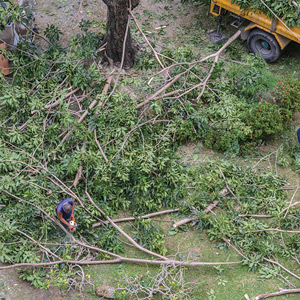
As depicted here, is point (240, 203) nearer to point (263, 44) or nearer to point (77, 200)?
point (77, 200)

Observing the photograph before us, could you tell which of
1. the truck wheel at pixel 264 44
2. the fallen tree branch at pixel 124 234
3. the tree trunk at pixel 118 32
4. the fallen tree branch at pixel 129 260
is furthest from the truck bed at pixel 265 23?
the fallen tree branch at pixel 124 234

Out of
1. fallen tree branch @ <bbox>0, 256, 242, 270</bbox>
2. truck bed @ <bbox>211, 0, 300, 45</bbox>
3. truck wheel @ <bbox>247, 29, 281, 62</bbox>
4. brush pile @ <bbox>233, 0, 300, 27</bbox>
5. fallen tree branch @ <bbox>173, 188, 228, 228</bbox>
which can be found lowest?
fallen tree branch @ <bbox>0, 256, 242, 270</bbox>

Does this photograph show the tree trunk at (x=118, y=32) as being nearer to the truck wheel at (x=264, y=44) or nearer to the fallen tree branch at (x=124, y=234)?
the truck wheel at (x=264, y=44)

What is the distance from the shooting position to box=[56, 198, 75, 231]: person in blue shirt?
22.4 feet

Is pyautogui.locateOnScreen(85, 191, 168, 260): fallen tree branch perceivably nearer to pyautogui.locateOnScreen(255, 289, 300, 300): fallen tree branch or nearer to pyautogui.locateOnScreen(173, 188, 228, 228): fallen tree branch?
pyautogui.locateOnScreen(173, 188, 228, 228): fallen tree branch

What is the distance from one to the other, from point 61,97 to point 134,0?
9.14 ft

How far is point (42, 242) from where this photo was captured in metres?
6.84

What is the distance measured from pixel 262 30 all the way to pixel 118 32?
362 cm

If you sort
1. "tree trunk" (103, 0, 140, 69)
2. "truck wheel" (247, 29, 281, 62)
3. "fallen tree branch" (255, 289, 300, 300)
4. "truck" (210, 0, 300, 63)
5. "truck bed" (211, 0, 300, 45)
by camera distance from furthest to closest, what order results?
"truck wheel" (247, 29, 281, 62)
"truck" (210, 0, 300, 63)
"truck bed" (211, 0, 300, 45)
"tree trunk" (103, 0, 140, 69)
"fallen tree branch" (255, 289, 300, 300)

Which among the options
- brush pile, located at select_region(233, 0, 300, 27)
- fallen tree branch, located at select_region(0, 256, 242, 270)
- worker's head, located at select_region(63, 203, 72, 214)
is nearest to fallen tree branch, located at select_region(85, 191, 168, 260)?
fallen tree branch, located at select_region(0, 256, 242, 270)

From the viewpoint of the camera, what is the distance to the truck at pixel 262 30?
31.4 feet

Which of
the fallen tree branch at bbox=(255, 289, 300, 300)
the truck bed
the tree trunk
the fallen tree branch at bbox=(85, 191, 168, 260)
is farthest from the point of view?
the truck bed

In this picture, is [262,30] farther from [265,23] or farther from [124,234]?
[124,234]

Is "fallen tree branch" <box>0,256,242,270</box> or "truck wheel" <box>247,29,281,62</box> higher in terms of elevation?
"truck wheel" <box>247,29,281,62</box>
